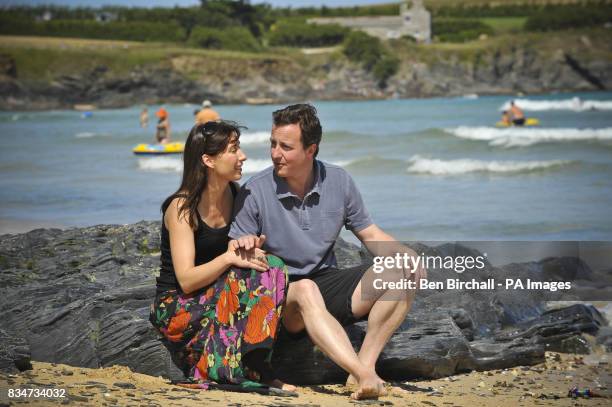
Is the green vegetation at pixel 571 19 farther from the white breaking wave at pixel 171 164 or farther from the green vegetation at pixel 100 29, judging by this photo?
the white breaking wave at pixel 171 164

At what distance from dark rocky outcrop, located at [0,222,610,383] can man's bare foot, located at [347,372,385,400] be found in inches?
17.7

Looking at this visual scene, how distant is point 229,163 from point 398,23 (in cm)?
12104

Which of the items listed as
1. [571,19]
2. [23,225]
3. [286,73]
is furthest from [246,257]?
[571,19]

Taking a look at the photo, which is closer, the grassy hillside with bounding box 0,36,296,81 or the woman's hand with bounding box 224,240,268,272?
the woman's hand with bounding box 224,240,268,272

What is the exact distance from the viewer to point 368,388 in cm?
362

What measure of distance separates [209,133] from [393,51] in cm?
9890

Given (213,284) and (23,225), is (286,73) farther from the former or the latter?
(213,284)

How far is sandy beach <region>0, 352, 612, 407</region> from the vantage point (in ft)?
11.2

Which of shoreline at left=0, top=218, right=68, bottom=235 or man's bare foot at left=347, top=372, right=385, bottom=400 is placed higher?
man's bare foot at left=347, top=372, right=385, bottom=400

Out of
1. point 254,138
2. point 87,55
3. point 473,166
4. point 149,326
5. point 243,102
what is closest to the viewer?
point 149,326

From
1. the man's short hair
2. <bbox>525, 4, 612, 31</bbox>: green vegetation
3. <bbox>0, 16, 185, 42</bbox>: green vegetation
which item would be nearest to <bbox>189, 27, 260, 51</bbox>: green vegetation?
<bbox>0, 16, 185, 42</bbox>: green vegetation

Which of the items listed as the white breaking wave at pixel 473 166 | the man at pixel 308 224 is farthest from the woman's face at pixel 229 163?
the white breaking wave at pixel 473 166

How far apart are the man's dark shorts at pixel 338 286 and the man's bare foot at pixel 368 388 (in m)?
0.36

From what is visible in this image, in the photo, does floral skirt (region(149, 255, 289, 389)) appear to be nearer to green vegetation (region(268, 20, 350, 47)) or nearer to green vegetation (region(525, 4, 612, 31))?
green vegetation (region(268, 20, 350, 47))
